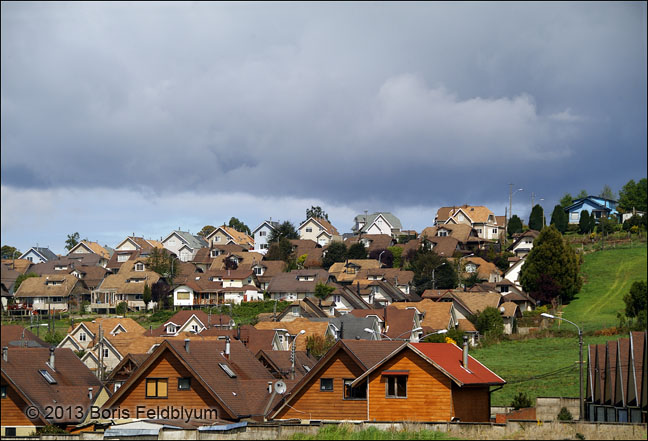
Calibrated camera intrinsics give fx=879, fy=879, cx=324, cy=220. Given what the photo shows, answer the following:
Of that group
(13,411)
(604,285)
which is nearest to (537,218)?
(604,285)

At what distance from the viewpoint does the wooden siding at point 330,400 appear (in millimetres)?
44031

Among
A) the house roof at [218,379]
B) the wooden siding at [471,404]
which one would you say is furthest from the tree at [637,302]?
the house roof at [218,379]

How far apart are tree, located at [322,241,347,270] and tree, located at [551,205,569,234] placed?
34114mm

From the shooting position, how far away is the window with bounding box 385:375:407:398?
4306 centimetres

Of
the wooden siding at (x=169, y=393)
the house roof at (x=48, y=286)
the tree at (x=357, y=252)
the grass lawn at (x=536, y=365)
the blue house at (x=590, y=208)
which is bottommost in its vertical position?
the grass lawn at (x=536, y=365)

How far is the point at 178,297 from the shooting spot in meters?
125

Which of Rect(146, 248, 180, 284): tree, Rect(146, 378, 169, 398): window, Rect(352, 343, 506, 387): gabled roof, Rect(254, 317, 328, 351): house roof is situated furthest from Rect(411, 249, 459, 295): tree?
Rect(146, 378, 169, 398): window

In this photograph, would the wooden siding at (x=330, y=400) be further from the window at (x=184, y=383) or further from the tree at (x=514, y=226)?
the tree at (x=514, y=226)

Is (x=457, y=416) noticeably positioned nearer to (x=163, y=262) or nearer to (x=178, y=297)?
(x=178, y=297)

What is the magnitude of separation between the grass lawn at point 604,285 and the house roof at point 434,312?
12.8 metres

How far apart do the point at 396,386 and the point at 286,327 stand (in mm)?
43199

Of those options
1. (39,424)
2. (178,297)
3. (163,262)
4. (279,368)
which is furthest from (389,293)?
(39,424)

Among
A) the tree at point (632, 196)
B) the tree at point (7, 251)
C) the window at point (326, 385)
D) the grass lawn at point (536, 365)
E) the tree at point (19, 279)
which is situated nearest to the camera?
the tree at point (7, 251)

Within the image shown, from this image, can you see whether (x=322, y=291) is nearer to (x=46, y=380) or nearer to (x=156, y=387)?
(x=156, y=387)
